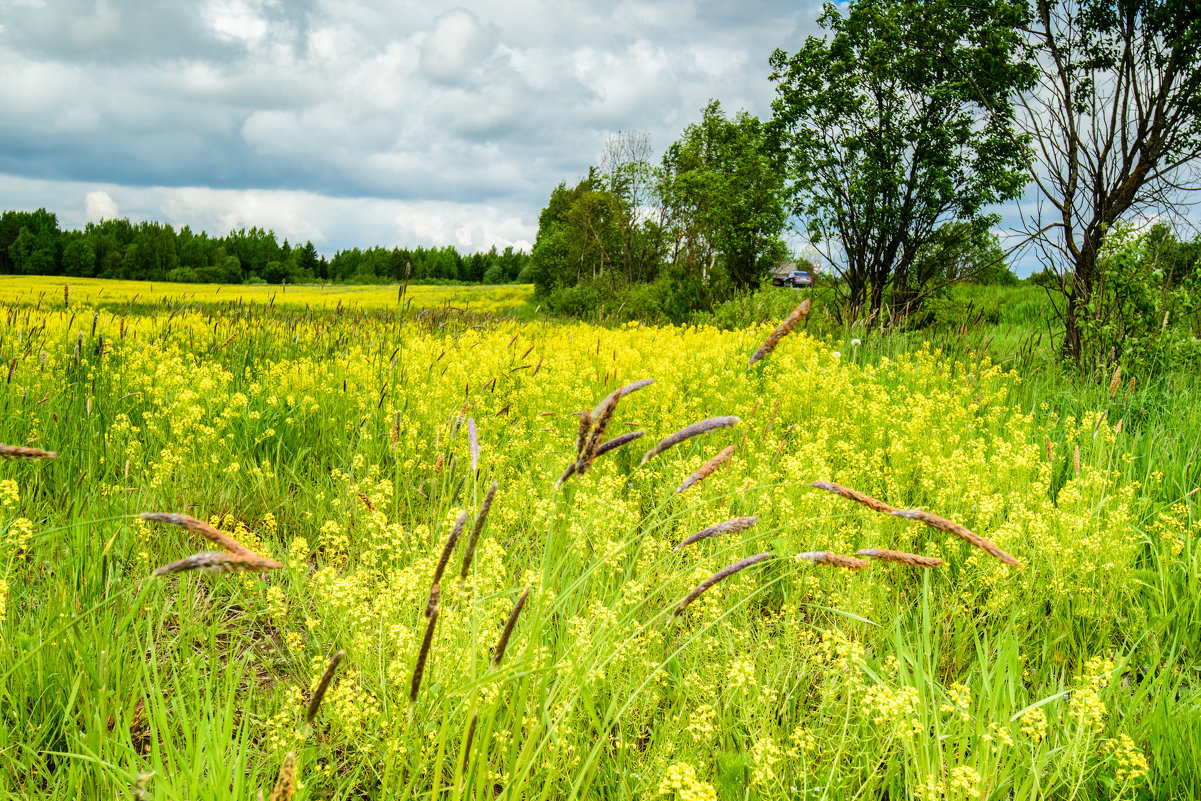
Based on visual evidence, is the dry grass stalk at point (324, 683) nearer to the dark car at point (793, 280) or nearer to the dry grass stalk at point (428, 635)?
the dry grass stalk at point (428, 635)

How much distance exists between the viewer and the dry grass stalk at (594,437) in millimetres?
1025

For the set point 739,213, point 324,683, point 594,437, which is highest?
point 739,213

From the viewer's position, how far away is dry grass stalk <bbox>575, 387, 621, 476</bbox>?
1.03 meters

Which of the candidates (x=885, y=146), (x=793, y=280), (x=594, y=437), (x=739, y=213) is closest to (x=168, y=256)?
(x=793, y=280)

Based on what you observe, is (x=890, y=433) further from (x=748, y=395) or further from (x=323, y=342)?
(x=323, y=342)

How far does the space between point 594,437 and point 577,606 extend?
1.24 metres

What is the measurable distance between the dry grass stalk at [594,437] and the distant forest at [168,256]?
56.5 m

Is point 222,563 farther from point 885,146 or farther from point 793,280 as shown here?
point 793,280

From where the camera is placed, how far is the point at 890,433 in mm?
3934

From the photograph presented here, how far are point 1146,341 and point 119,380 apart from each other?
331 inches

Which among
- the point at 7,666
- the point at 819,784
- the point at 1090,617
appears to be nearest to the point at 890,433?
the point at 1090,617

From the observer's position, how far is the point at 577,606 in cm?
214

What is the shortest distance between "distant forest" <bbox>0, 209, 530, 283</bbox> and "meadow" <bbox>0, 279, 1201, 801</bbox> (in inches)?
2119

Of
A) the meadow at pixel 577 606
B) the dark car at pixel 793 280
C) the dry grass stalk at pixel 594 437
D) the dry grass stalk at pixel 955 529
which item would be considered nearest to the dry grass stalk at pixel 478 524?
the meadow at pixel 577 606
